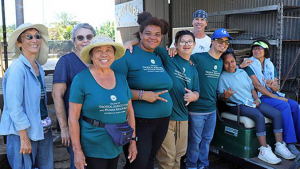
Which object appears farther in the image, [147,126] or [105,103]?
[147,126]

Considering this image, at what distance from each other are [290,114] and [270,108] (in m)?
0.31

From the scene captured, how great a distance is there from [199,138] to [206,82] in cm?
66

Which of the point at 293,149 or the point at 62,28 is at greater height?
the point at 62,28

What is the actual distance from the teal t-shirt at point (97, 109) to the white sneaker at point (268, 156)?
6.75ft

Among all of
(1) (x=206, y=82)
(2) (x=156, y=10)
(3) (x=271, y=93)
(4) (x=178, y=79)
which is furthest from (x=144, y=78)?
(2) (x=156, y=10)

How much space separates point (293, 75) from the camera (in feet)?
20.0

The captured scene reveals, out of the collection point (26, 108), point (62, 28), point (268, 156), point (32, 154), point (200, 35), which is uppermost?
point (62, 28)

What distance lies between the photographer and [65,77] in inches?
98.3

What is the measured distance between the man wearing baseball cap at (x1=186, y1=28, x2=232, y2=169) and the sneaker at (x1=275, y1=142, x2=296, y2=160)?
905 mm

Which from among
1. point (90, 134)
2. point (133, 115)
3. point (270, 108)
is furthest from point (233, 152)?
point (90, 134)

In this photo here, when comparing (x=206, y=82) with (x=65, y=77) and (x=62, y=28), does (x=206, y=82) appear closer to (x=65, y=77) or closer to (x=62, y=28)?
(x=65, y=77)

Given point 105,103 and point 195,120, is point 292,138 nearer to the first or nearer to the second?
point 195,120

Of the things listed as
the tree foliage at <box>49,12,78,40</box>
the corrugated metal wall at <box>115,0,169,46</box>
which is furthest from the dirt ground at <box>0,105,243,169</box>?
the tree foliage at <box>49,12,78,40</box>

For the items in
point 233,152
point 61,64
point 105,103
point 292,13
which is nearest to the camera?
point 105,103
